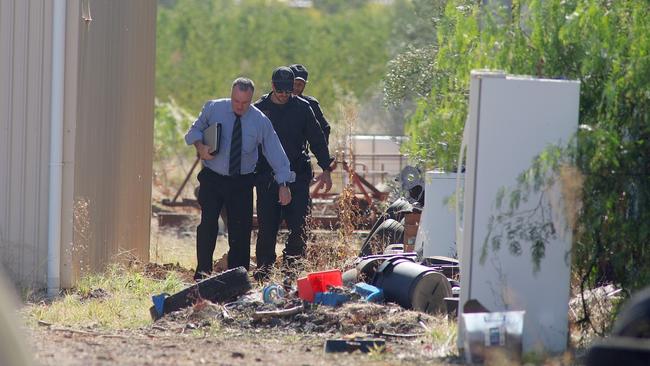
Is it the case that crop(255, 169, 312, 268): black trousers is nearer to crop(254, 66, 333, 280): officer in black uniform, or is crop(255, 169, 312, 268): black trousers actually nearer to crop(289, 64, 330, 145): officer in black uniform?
crop(254, 66, 333, 280): officer in black uniform

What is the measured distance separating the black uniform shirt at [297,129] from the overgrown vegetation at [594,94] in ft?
11.4

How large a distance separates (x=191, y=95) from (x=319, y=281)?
24.6m

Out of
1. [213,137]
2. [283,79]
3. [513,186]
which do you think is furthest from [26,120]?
[513,186]

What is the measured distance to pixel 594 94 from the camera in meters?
8.16

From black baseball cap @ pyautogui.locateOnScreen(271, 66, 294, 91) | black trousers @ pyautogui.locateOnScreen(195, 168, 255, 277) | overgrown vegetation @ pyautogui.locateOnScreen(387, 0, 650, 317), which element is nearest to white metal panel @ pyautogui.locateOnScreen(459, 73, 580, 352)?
overgrown vegetation @ pyautogui.locateOnScreen(387, 0, 650, 317)

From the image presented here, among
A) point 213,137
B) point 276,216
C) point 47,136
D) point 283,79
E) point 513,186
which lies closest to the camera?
point 513,186

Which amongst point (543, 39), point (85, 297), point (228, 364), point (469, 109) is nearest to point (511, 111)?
point (469, 109)

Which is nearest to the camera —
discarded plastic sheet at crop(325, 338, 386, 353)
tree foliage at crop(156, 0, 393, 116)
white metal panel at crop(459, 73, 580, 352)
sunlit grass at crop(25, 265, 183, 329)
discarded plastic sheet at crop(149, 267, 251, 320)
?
white metal panel at crop(459, 73, 580, 352)

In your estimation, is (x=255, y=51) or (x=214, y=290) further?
(x=255, y=51)

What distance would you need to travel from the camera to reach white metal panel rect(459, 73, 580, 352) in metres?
7.61

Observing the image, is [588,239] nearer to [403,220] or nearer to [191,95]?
[403,220]

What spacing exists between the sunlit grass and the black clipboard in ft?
3.78

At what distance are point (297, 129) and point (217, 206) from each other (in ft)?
4.17

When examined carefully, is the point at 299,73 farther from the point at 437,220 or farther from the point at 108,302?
the point at 108,302
